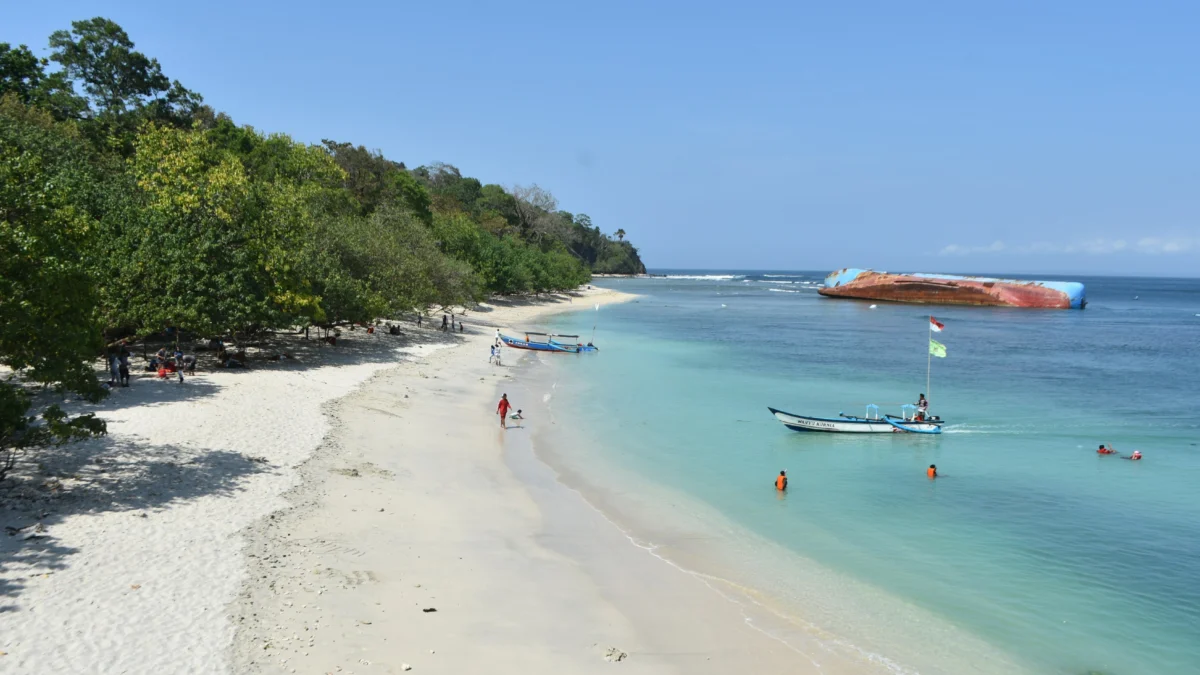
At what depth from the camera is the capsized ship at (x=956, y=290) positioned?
103375 millimetres

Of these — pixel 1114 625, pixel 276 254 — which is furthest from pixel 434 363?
pixel 1114 625

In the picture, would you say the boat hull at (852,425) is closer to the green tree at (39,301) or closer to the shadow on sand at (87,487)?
the shadow on sand at (87,487)

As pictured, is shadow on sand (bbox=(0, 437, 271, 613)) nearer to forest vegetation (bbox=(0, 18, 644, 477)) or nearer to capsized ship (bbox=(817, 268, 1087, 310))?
forest vegetation (bbox=(0, 18, 644, 477))

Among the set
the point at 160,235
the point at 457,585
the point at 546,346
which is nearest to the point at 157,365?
the point at 160,235

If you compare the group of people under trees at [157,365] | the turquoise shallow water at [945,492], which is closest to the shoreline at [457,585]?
the turquoise shallow water at [945,492]

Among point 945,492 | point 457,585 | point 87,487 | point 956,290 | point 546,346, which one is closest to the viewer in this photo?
point 457,585

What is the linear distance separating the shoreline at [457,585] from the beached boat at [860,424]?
35.6ft

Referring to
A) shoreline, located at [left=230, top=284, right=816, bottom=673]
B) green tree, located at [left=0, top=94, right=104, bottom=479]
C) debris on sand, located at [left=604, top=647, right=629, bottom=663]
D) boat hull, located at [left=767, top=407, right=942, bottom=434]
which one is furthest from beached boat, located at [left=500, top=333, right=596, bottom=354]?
debris on sand, located at [left=604, top=647, right=629, bottom=663]

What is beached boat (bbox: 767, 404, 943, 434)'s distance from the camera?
83.9 ft

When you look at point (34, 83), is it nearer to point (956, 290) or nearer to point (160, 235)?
point (160, 235)

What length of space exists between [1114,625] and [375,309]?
29.6 m

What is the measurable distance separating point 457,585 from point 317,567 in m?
2.28

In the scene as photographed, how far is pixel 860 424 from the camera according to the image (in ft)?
85.6

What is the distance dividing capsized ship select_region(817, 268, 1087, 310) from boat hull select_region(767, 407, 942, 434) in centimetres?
9279
